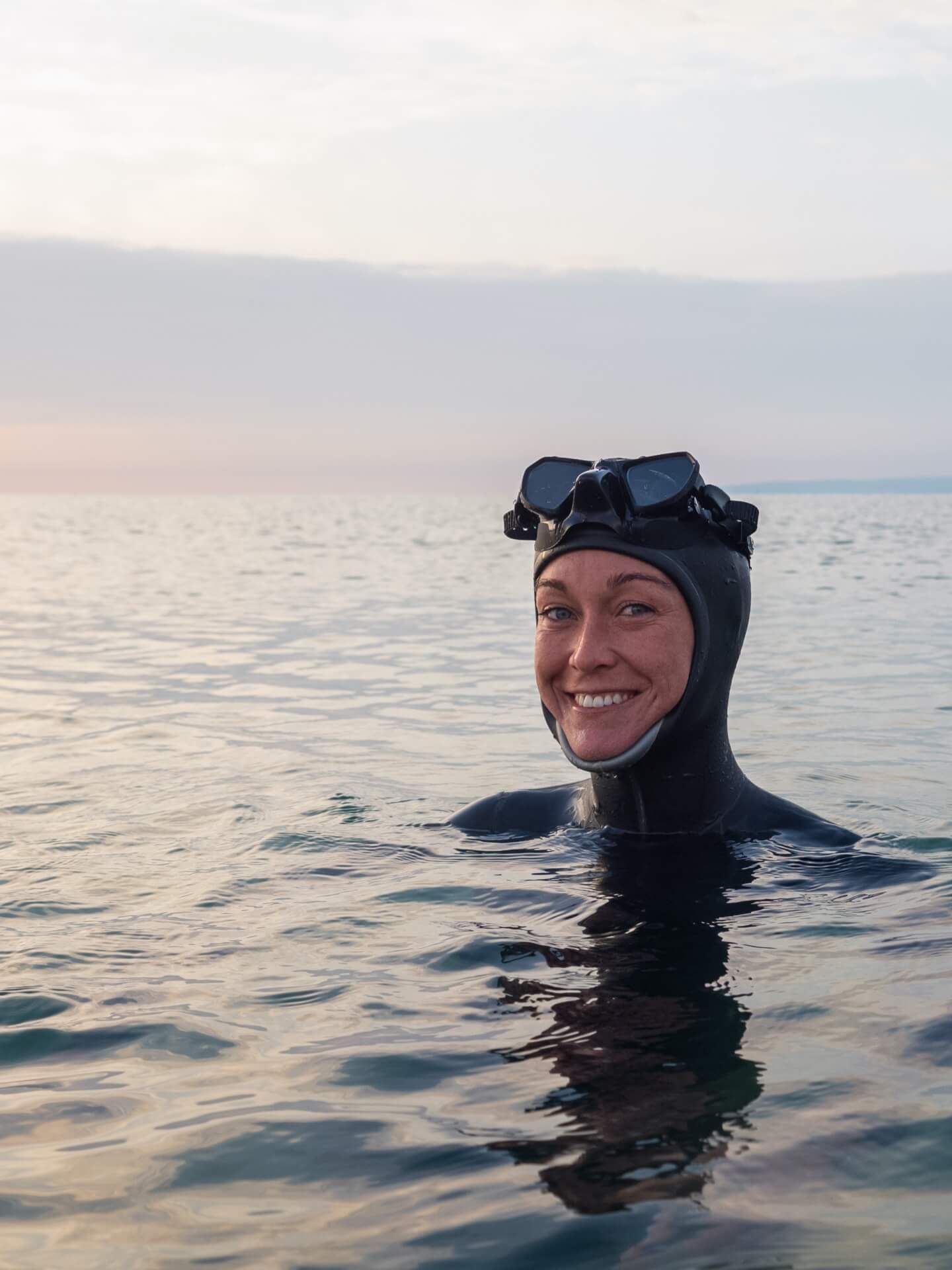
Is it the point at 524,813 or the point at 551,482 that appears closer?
the point at 551,482

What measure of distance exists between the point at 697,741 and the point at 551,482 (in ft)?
4.31

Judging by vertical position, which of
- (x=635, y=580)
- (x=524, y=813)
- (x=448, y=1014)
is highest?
(x=635, y=580)

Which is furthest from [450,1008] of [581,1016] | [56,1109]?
[56,1109]

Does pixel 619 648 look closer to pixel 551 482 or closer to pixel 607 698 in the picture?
pixel 607 698

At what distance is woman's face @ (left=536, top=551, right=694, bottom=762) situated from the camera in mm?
5523

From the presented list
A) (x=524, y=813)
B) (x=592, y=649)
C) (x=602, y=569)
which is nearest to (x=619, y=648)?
(x=592, y=649)

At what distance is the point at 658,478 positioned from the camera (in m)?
5.66

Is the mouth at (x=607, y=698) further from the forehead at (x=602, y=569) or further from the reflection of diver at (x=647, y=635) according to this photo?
the forehead at (x=602, y=569)

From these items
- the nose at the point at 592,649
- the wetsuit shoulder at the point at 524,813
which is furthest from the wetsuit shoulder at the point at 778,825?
the nose at the point at 592,649

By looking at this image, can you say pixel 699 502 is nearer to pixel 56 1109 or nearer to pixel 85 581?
pixel 56 1109

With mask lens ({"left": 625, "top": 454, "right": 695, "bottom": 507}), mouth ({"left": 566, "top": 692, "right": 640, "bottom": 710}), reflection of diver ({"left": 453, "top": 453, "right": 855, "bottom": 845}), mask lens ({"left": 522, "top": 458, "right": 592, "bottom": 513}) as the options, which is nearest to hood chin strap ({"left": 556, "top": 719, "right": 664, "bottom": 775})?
reflection of diver ({"left": 453, "top": 453, "right": 855, "bottom": 845})

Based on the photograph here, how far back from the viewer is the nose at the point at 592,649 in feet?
18.1

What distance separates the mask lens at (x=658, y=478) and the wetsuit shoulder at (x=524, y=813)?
163 centimetres

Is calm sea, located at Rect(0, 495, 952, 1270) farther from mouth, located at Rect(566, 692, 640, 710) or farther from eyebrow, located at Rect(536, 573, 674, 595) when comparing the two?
eyebrow, located at Rect(536, 573, 674, 595)
